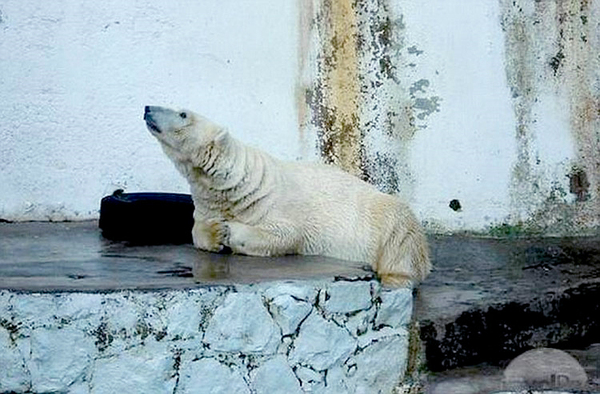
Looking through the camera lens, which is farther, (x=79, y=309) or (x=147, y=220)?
(x=147, y=220)

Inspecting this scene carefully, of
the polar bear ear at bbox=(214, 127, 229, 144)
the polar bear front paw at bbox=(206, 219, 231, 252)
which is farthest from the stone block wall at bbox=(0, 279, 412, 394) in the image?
the polar bear ear at bbox=(214, 127, 229, 144)

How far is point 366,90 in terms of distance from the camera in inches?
261

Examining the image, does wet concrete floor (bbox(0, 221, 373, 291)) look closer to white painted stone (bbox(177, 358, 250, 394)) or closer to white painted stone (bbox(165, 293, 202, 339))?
white painted stone (bbox(165, 293, 202, 339))

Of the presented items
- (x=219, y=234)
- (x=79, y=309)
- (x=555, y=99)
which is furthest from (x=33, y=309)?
(x=555, y=99)

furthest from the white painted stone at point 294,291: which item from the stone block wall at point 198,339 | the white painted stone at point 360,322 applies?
the white painted stone at point 360,322

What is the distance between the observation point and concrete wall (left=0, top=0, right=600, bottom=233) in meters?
6.38

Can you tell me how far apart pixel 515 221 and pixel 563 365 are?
163 centimetres

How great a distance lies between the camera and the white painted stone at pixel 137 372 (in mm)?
4320

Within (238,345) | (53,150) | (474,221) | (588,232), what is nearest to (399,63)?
(474,221)

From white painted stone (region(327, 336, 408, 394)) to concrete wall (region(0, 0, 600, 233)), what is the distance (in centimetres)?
186

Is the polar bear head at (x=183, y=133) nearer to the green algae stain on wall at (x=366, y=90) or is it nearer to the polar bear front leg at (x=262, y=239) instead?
the polar bear front leg at (x=262, y=239)

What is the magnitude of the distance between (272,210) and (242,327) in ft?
2.79

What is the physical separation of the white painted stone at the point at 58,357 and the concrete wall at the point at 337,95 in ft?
7.18

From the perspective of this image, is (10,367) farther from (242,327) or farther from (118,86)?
(118,86)
